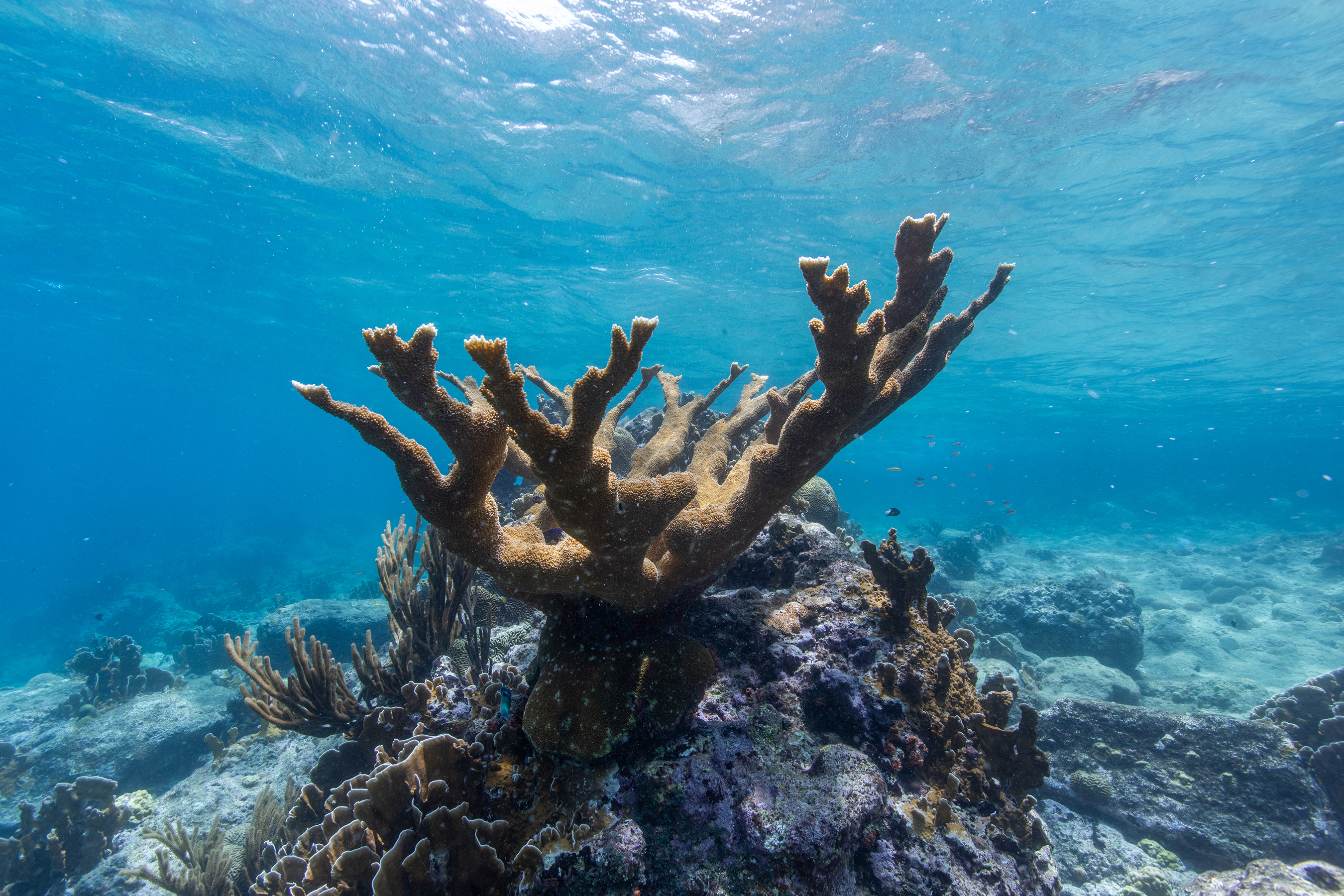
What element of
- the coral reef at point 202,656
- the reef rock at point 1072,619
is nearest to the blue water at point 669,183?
the coral reef at point 202,656

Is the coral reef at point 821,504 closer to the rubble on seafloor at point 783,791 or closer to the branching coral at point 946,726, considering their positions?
the rubble on seafloor at point 783,791

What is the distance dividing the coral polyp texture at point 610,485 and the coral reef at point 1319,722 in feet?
22.2

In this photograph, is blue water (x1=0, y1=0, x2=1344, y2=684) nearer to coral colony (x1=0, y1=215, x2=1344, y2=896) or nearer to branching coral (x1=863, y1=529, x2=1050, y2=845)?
coral colony (x1=0, y1=215, x2=1344, y2=896)

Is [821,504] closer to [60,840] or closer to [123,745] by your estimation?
[60,840]

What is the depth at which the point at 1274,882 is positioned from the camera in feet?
13.9

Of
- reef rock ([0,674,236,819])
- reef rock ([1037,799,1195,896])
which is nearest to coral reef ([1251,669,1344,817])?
reef rock ([1037,799,1195,896])

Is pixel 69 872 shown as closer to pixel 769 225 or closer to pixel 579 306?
pixel 769 225

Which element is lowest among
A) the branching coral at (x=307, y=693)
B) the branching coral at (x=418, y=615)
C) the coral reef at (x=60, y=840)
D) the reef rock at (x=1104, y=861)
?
the coral reef at (x=60, y=840)

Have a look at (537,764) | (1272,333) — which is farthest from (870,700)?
(1272,333)

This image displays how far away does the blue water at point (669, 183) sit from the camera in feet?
40.3

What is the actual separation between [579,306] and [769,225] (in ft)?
34.6

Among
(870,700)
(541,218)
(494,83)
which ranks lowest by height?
(870,700)

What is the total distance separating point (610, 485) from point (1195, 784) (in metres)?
8.01

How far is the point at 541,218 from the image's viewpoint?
1858 centimetres
